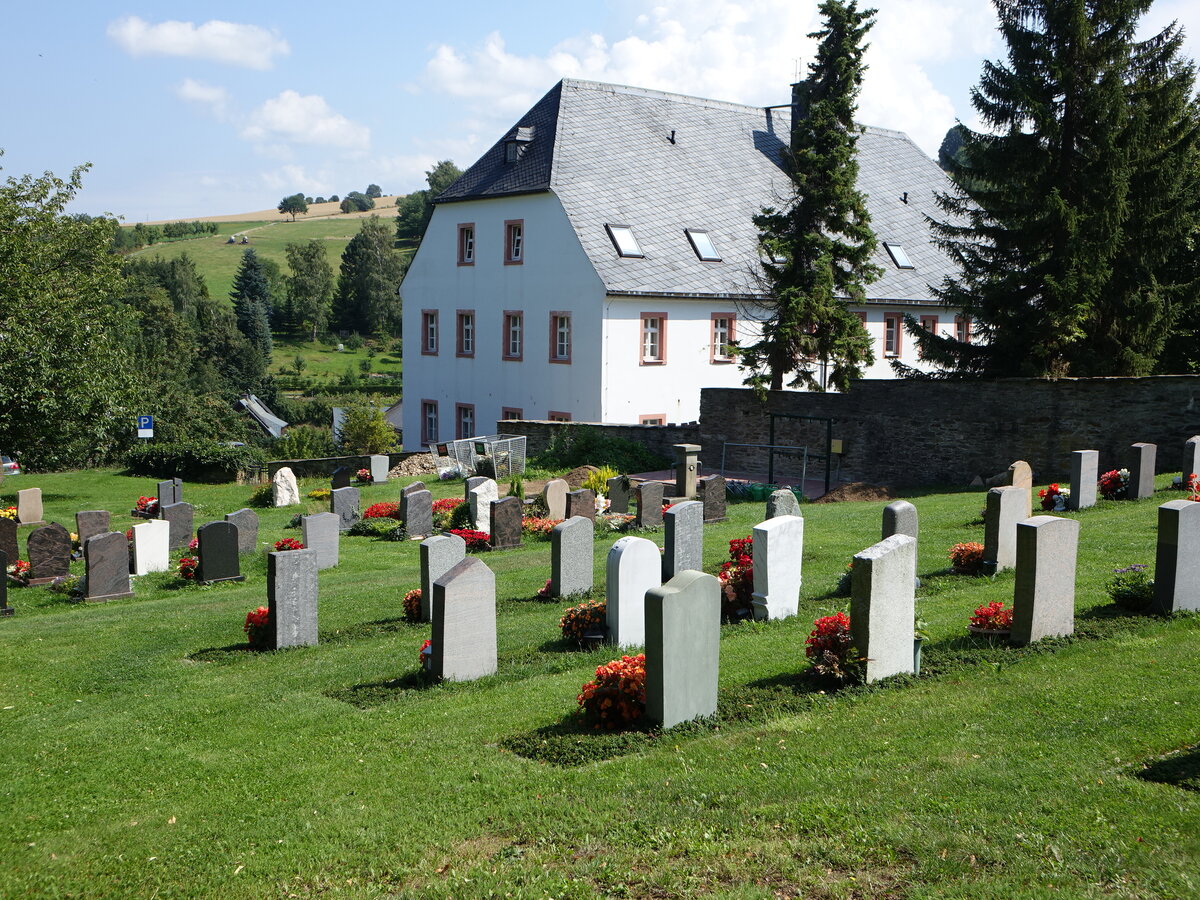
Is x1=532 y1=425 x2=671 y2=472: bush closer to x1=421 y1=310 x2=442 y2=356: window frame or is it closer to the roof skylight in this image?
the roof skylight

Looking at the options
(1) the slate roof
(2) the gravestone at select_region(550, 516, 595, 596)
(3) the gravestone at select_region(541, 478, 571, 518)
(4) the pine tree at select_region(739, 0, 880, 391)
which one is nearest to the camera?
(2) the gravestone at select_region(550, 516, 595, 596)

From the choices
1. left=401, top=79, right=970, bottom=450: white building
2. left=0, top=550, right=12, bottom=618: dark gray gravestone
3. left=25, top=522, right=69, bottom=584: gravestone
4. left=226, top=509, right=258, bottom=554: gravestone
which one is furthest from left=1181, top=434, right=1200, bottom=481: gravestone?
left=25, top=522, right=69, bottom=584: gravestone

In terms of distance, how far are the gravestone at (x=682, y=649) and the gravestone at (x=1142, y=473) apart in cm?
1224

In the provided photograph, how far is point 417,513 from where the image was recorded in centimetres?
2023

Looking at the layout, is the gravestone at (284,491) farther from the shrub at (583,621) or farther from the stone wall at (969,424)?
the shrub at (583,621)

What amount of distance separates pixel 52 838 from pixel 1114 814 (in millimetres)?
6031

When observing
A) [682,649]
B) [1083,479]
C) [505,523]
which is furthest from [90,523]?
[1083,479]

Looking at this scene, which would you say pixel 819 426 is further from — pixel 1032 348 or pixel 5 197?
pixel 5 197

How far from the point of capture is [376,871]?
5609mm

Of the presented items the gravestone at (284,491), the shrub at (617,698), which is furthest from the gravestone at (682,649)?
the gravestone at (284,491)

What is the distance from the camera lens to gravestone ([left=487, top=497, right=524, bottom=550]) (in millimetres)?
18223

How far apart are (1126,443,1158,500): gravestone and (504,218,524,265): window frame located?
22852 millimetres

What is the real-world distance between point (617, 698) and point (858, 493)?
16.3 m

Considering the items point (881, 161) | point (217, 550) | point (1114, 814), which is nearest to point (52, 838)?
point (1114, 814)
